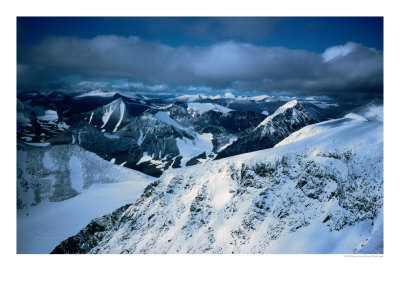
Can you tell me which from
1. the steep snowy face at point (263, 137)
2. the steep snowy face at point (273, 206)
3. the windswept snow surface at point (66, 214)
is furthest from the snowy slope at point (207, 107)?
the steep snowy face at point (273, 206)

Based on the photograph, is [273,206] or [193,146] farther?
[193,146]

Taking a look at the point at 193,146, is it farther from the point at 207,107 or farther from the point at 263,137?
the point at 263,137

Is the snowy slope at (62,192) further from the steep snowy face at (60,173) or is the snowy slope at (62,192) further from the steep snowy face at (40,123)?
the steep snowy face at (40,123)

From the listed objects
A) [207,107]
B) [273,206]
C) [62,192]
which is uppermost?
[207,107]

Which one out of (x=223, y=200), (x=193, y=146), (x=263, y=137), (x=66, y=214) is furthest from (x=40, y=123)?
(x=193, y=146)
